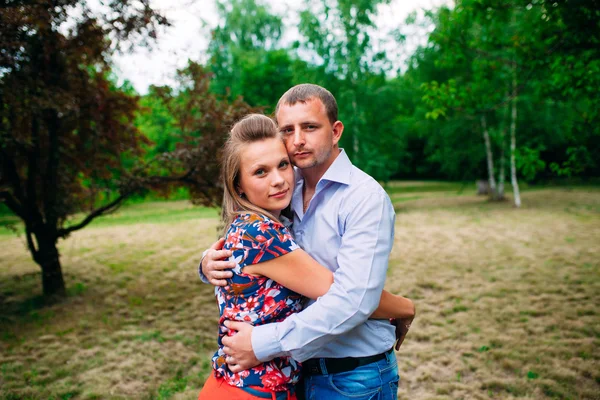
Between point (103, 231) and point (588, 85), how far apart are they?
538 inches

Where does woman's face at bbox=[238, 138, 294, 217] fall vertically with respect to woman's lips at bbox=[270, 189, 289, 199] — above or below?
above

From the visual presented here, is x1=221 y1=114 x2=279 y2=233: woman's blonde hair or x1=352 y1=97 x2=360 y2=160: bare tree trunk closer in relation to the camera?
x1=221 y1=114 x2=279 y2=233: woman's blonde hair

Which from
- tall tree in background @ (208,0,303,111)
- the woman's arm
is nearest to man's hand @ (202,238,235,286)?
the woman's arm

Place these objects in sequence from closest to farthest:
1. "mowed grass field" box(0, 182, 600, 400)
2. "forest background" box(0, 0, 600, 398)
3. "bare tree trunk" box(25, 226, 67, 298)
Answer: "mowed grass field" box(0, 182, 600, 400) < "forest background" box(0, 0, 600, 398) < "bare tree trunk" box(25, 226, 67, 298)

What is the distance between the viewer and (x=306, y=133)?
192 centimetres

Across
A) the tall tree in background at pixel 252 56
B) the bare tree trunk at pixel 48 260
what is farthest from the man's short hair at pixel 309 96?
the tall tree in background at pixel 252 56

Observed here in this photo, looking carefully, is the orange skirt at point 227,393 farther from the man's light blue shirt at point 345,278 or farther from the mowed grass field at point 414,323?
the mowed grass field at point 414,323

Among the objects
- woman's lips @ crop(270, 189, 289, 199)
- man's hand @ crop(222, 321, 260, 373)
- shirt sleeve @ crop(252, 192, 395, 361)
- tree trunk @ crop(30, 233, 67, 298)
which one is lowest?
tree trunk @ crop(30, 233, 67, 298)

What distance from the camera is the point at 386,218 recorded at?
1.63m

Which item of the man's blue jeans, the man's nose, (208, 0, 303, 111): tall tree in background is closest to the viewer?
the man's blue jeans

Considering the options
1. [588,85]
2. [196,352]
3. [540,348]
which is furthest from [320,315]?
[588,85]

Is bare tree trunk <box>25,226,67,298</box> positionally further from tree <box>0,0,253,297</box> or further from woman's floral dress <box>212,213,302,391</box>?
woman's floral dress <box>212,213,302,391</box>

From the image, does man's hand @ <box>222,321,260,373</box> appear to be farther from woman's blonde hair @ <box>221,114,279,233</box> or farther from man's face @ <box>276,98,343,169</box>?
man's face @ <box>276,98,343,169</box>

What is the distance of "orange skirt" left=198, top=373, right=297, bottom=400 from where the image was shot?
163cm
